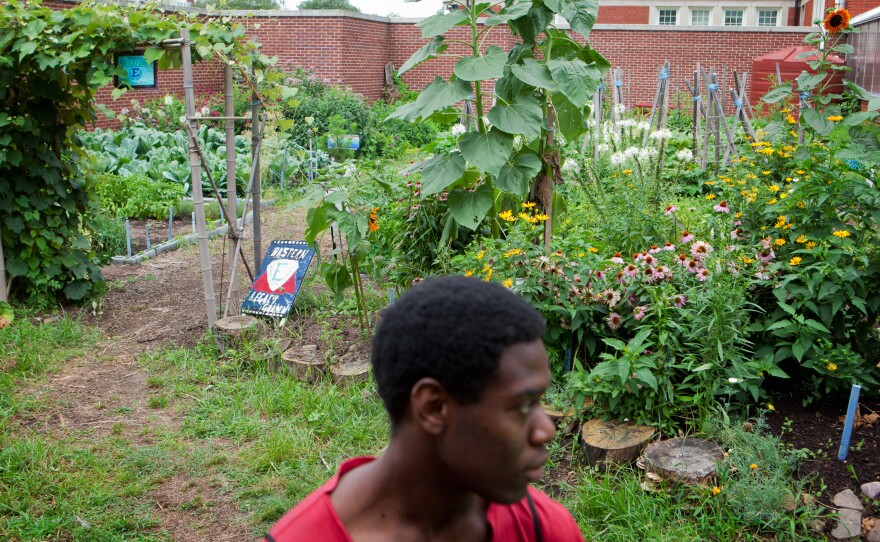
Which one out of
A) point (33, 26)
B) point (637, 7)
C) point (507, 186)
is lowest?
point (507, 186)

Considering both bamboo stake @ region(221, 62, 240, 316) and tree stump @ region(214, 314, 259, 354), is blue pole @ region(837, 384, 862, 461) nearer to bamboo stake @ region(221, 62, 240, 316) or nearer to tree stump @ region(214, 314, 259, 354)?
tree stump @ region(214, 314, 259, 354)

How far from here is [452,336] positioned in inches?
48.1

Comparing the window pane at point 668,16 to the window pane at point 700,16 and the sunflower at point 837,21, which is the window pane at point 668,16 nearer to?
the window pane at point 700,16

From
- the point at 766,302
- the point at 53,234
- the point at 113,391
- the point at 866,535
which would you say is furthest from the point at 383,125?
the point at 866,535

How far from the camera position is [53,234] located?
22.5 ft

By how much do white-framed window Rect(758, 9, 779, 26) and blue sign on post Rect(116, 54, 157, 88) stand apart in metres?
27.5

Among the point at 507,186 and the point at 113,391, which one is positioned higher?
the point at 507,186

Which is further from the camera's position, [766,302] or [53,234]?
[53,234]

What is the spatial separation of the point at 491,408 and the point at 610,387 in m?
2.86

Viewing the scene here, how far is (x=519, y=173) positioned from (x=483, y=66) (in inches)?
24.9

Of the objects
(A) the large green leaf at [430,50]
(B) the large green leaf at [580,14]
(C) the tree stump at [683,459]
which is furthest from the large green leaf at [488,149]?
(C) the tree stump at [683,459]

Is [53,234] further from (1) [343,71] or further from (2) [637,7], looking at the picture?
(2) [637,7]

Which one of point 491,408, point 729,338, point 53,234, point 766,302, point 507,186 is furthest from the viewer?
point 53,234

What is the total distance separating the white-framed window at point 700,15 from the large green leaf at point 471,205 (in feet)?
89.0
